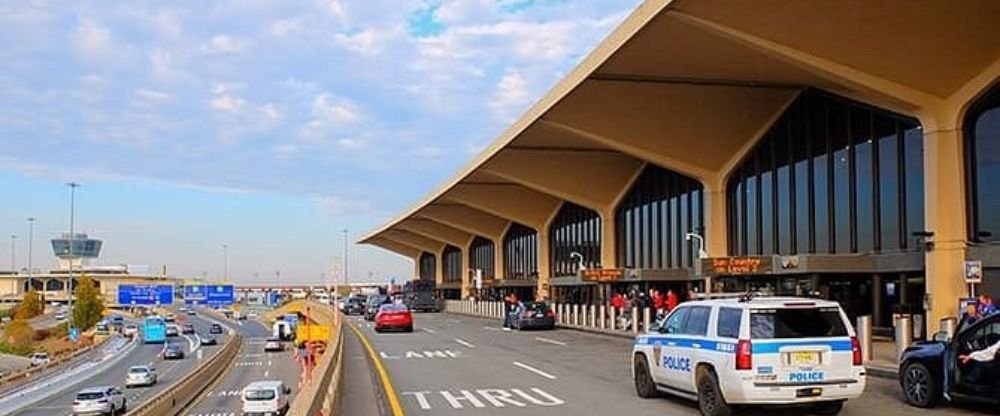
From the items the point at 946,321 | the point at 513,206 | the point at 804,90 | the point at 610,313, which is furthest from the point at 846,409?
the point at 513,206

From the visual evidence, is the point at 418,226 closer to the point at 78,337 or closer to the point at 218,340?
the point at 218,340

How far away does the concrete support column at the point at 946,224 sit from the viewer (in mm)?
24703

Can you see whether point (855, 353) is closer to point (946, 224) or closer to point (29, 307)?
point (946, 224)

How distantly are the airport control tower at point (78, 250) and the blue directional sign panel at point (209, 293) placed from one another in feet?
230

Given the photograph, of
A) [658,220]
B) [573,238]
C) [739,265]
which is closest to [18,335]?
[573,238]

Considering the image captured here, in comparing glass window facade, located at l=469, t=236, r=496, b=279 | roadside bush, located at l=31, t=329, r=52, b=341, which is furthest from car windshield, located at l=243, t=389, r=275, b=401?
roadside bush, located at l=31, t=329, r=52, b=341

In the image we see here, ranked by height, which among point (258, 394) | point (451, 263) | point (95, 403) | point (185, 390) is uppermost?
point (451, 263)

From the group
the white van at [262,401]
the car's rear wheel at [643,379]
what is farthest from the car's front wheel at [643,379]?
the white van at [262,401]

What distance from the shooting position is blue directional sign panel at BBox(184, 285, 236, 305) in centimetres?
9956

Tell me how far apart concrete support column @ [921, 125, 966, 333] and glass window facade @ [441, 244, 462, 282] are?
79.7 meters

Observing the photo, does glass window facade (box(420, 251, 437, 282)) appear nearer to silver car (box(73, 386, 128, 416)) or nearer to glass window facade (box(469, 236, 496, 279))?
glass window facade (box(469, 236, 496, 279))

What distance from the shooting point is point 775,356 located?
13320 millimetres

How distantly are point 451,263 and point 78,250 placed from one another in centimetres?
8819

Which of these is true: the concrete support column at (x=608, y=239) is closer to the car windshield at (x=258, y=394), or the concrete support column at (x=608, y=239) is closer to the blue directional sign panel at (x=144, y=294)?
the car windshield at (x=258, y=394)
